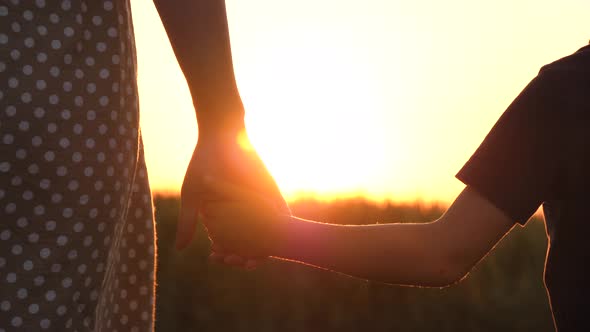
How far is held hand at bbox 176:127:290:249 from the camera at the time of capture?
2.71 meters

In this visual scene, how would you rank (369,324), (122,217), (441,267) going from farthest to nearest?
(369,324) < (441,267) < (122,217)

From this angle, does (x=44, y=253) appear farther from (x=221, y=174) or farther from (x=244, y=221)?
A: (x=244, y=221)

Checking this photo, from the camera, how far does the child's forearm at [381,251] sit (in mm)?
2631

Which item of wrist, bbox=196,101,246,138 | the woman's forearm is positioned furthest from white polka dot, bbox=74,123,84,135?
wrist, bbox=196,101,246,138

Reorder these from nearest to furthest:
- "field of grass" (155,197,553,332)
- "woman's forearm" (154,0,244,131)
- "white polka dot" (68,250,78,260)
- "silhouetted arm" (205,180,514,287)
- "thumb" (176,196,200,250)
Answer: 1. "white polka dot" (68,250,78,260)
2. "woman's forearm" (154,0,244,131)
3. "silhouetted arm" (205,180,514,287)
4. "thumb" (176,196,200,250)
5. "field of grass" (155,197,553,332)

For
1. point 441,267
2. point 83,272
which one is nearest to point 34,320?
point 83,272

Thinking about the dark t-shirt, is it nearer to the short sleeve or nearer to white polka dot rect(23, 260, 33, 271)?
the short sleeve

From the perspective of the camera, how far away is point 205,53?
2480mm

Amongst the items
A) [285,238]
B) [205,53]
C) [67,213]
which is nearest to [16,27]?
[67,213]

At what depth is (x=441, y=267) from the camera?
2621 mm

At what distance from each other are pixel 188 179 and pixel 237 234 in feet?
0.86

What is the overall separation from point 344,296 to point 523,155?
6118mm

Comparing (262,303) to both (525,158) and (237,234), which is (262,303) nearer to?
(237,234)

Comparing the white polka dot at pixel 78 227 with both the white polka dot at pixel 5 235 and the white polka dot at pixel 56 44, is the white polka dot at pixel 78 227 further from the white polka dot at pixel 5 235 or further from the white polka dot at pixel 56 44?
the white polka dot at pixel 56 44
